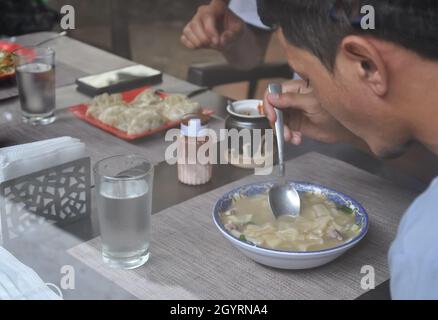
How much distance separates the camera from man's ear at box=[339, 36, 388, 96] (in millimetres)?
791

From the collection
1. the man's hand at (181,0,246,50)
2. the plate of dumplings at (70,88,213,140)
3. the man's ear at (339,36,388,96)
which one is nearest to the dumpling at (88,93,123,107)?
the plate of dumplings at (70,88,213,140)

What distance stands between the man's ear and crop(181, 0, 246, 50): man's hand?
2.71ft

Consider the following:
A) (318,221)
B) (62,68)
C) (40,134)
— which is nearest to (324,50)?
(318,221)

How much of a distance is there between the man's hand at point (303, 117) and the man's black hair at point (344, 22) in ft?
0.85

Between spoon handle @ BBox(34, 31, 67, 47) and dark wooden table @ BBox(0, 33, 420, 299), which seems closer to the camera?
dark wooden table @ BBox(0, 33, 420, 299)

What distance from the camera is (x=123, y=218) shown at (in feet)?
3.07

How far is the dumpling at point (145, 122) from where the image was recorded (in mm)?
1357

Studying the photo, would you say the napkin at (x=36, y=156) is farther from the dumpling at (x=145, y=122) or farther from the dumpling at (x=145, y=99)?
the dumpling at (x=145, y=99)

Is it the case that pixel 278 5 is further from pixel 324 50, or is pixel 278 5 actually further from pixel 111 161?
pixel 111 161

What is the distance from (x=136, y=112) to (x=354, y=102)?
619mm

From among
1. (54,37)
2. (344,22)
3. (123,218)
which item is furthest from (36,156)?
(54,37)

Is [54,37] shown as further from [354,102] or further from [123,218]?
[354,102]

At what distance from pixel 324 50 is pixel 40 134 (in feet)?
2.42

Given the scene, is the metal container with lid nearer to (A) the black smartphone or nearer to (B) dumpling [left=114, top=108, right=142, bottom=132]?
(B) dumpling [left=114, top=108, right=142, bottom=132]
